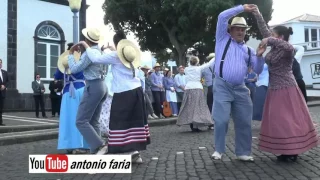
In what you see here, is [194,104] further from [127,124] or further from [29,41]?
[29,41]

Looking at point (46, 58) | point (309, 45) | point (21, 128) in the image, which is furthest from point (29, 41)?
point (309, 45)

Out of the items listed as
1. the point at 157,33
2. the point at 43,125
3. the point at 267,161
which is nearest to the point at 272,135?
the point at 267,161

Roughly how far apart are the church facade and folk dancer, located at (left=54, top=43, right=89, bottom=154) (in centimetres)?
1373

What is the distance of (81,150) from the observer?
726cm

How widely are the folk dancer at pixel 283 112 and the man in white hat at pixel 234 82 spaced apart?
212 mm

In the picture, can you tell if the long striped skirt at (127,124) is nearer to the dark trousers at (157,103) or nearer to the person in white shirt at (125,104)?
the person in white shirt at (125,104)

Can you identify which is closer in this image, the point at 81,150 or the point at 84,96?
the point at 84,96

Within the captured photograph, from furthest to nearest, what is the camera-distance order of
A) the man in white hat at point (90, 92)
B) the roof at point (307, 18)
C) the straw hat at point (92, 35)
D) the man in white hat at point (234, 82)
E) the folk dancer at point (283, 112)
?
the roof at point (307, 18)
the straw hat at point (92, 35)
the man in white hat at point (90, 92)
the man in white hat at point (234, 82)
the folk dancer at point (283, 112)

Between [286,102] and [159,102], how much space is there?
10108 mm

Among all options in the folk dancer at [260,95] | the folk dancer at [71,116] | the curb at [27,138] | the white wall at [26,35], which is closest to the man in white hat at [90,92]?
the folk dancer at [71,116]

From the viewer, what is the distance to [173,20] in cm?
2994

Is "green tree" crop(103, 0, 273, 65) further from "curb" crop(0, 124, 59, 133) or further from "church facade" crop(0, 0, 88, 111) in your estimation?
"curb" crop(0, 124, 59, 133)

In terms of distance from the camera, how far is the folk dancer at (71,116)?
7137 mm

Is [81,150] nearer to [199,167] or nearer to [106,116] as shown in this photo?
[106,116]
